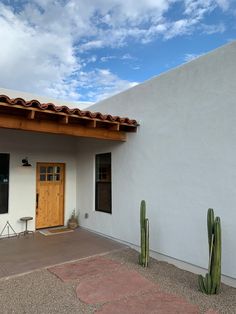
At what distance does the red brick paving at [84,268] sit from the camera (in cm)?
446

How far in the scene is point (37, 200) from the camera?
807 centimetres

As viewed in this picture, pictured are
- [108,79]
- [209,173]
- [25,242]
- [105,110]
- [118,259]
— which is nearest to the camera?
[209,173]

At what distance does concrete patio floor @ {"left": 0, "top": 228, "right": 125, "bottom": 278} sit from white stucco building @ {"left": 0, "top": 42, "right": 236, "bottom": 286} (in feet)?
1.76

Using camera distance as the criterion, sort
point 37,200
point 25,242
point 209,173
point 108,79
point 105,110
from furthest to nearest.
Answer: point 108,79
point 37,200
point 105,110
point 25,242
point 209,173

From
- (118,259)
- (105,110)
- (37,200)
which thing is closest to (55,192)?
(37,200)

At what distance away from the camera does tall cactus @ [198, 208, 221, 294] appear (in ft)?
11.8

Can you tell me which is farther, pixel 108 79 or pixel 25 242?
pixel 108 79

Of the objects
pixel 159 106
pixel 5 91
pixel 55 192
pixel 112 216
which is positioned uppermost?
pixel 5 91

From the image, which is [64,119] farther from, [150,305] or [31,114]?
[150,305]

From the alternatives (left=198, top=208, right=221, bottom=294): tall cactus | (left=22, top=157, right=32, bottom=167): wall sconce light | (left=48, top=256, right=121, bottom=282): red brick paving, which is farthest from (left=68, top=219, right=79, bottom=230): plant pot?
(left=198, top=208, right=221, bottom=294): tall cactus

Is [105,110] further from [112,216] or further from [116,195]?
[112,216]

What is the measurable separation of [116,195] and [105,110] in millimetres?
2655

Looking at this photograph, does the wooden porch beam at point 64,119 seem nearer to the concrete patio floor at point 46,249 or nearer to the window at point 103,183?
the window at point 103,183

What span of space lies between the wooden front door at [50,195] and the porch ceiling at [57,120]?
10.6ft
